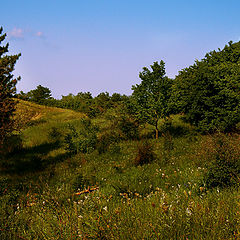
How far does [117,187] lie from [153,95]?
1091 centimetres

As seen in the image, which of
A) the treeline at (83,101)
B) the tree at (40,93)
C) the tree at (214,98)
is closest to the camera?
the tree at (214,98)

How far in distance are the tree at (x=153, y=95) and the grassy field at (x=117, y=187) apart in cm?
241

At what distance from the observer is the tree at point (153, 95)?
51.8ft

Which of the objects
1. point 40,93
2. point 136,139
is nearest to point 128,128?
point 136,139

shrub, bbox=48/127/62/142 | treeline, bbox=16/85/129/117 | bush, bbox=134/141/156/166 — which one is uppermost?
treeline, bbox=16/85/129/117

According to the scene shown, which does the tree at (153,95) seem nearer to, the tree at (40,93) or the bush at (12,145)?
the bush at (12,145)

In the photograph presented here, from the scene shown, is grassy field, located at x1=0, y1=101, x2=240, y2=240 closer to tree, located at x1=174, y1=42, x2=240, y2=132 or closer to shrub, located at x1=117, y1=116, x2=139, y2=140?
shrub, located at x1=117, y1=116, x2=139, y2=140

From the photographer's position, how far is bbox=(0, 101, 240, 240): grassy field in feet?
7.89

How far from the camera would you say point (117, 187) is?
642cm

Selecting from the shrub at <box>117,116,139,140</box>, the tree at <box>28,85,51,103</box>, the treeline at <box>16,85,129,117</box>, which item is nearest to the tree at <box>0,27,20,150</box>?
the shrub at <box>117,116,139,140</box>

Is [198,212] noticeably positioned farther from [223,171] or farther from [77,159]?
[77,159]

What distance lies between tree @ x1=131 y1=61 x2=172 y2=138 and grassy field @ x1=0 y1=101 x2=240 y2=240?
2412 mm

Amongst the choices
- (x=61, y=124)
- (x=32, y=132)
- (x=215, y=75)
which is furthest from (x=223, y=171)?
(x=61, y=124)

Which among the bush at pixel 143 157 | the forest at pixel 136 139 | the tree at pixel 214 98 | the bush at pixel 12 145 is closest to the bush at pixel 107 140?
the forest at pixel 136 139
